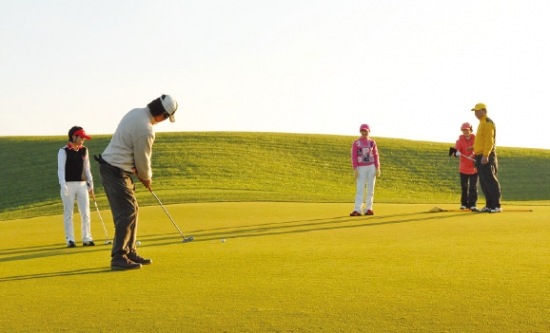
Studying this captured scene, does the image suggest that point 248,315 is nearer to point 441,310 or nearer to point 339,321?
point 339,321

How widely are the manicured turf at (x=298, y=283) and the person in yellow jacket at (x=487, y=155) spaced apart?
357 centimetres

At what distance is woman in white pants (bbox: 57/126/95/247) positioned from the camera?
12.3m

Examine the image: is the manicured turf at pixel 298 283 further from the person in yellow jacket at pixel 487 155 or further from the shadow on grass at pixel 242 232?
the person in yellow jacket at pixel 487 155

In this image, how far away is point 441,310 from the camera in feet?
17.7

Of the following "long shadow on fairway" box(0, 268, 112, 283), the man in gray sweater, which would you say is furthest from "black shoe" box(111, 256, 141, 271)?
"long shadow on fairway" box(0, 268, 112, 283)

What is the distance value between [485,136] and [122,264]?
10672 millimetres

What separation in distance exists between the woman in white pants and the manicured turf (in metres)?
0.34

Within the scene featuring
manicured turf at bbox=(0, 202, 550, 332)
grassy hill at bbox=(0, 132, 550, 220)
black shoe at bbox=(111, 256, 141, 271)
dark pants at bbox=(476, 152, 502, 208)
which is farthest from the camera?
grassy hill at bbox=(0, 132, 550, 220)

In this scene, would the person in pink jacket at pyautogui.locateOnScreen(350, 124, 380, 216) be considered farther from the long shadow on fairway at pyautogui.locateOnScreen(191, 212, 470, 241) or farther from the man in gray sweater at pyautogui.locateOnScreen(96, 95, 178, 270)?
the man in gray sweater at pyautogui.locateOnScreen(96, 95, 178, 270)

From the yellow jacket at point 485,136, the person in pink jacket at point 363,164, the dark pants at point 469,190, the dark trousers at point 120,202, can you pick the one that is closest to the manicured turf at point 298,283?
the dark trousers at point 120,202

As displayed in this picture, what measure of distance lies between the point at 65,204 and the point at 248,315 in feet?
26.3

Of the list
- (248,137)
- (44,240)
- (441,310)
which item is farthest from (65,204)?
(248,137)

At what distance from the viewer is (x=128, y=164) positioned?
28.2 feet

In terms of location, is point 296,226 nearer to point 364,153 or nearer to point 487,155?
point 364,153
